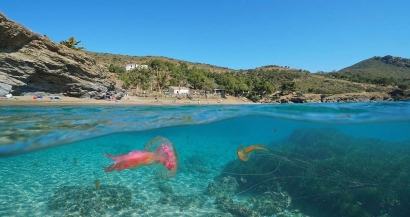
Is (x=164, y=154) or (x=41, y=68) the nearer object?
(x=164, y=154)

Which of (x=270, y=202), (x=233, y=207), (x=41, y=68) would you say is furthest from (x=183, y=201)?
(x=41, y=68)

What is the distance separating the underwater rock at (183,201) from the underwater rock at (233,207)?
0.65 metres


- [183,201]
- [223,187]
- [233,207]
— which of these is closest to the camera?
[233,207]

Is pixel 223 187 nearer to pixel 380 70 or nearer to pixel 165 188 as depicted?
pixel 165 188

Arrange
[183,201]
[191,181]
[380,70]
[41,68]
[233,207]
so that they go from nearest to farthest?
[233,207] < [183,201] < [191,181] < [41,68] < [380,70]

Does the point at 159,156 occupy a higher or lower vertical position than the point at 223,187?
higher

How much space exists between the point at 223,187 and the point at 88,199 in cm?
497

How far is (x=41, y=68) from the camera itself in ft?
81.8

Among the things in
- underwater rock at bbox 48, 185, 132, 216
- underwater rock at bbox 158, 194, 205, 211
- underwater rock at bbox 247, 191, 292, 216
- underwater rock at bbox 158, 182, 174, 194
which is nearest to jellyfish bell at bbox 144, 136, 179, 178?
underwater rock at bbox 158, 194, 205, 211

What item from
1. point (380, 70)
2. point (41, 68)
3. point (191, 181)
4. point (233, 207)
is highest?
point (380, 70)

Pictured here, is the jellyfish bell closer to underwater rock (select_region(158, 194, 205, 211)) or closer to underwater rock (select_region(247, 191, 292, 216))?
underwater rock (select_region(158, 194, 205, 211))

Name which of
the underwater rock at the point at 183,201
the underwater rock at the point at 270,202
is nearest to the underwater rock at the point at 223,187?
the underwater rock at the point at 183,201

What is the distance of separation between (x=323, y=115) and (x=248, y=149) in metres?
11.8

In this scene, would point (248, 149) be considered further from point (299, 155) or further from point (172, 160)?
point (299, 155)
